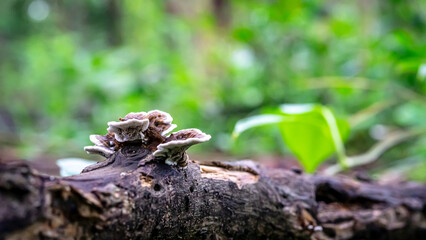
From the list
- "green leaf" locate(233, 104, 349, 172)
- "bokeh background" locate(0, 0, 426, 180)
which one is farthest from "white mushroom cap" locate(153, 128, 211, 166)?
"bokeh background" locate(0, 0, 426, 180)

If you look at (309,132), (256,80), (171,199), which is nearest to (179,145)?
(171,199)

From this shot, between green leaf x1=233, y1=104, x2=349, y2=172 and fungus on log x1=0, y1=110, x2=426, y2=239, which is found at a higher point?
green leaf x1=233, y1=104, x2=349, y2=172

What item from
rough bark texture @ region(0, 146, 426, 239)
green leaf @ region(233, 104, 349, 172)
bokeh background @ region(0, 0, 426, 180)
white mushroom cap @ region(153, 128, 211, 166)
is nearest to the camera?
rough bark texture @ region(0, 146, 426, 239)

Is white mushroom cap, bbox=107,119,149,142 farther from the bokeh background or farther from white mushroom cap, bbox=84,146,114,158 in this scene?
the bokeh background

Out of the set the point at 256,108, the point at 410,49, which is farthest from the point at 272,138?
the point at 410,49

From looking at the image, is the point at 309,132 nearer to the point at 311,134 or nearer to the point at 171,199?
the point at 311,134

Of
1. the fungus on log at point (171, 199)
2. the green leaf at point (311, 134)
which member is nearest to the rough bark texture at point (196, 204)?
the fungus on log at point (171, 199)

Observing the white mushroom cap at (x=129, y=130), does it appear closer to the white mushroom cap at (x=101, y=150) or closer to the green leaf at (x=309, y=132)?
the white mushroom cap at (x=101, y=150)

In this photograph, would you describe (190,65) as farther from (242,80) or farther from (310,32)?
(310,32)
